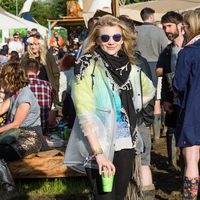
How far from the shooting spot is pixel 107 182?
350 centimetres

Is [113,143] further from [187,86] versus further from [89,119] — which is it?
[187,86]

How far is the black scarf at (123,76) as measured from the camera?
3.71 meters

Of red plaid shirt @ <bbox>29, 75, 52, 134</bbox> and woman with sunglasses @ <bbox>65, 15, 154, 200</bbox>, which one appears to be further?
red plaid shirt @ <bbox>29, 75, 52, 134</bbox>

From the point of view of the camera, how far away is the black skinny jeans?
3.64m

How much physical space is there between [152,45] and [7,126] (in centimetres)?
257

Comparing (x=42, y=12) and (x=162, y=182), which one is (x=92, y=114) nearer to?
(x=162, y=182)

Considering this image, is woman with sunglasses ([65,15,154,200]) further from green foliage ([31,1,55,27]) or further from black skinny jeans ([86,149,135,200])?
green foliage ([31,1,55,27])

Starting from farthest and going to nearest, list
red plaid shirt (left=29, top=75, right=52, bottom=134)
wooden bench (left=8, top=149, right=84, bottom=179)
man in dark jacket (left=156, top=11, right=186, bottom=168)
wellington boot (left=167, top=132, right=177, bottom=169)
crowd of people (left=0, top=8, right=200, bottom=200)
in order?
red plaid shirt (left=29, top=75, right=52, bottom=134) → wellington boot (left=167, top=132, right=177, bottom=169) → wooden bench (left=8, top=149, right=84, bottom=179) → man in dark jacket (left=156, top=11, right=186, bottom=168) → crowd of people (left=0, top=8, right=200, bottom=200)

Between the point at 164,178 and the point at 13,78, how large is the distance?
2031mm

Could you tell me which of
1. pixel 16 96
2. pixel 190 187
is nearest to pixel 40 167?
pixel 16 96

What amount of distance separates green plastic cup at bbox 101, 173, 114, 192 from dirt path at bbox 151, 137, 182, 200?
89.3 inches

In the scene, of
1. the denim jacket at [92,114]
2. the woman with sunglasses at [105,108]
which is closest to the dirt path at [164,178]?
the woman with sunglasses at [105,108]

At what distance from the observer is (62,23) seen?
2950 cm

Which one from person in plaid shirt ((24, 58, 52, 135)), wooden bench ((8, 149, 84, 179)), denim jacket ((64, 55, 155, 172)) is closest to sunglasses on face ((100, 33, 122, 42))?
denim jacket ((64, 55, 155, 172))
